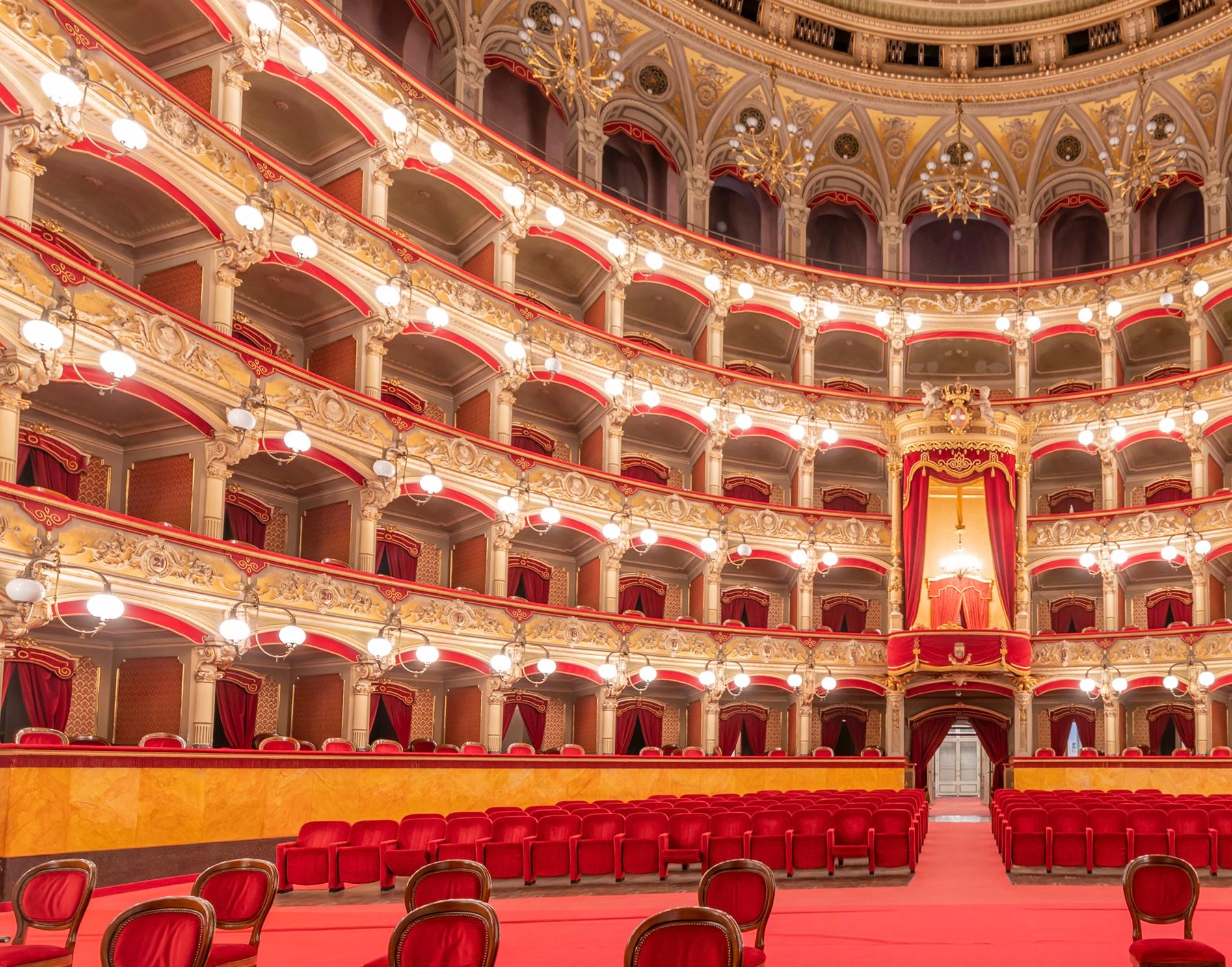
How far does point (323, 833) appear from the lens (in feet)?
48.2

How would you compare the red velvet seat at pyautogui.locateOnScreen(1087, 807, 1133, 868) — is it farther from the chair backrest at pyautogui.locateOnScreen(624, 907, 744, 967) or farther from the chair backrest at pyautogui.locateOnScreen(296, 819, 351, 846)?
the chair backrest at pyautogui.locateOnScreen(624, 907, 744, 967)

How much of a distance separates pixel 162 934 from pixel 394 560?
22.4 meters

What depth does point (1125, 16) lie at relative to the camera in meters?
35.8

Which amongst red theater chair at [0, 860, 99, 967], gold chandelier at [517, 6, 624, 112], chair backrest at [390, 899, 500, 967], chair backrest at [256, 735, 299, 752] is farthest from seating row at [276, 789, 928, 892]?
gold chandelier at [517, 6, 624, 112]

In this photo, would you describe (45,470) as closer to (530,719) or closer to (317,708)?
(317,708)

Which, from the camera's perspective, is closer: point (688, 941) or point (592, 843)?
point (688, 941)

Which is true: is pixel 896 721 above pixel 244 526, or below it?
below

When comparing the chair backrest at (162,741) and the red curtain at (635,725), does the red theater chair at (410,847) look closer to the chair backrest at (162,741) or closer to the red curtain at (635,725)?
the chair backrest at (162,741)

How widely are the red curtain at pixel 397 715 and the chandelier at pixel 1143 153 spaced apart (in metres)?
26.7

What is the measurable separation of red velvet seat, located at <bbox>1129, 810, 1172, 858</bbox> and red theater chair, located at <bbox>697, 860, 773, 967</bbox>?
8.26 metres

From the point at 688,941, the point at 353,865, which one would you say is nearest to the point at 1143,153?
the point at 353,865

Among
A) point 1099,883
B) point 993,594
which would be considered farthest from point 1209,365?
point 1099,883

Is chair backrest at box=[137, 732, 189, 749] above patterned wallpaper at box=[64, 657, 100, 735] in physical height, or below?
below

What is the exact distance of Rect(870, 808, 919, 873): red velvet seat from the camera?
51.6ft
